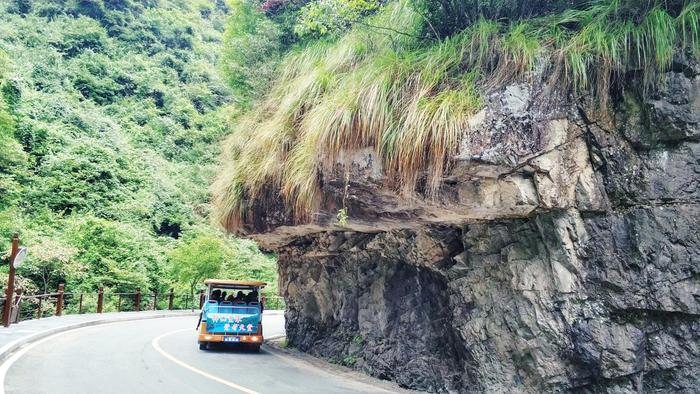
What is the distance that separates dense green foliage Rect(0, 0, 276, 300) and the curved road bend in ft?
26.6

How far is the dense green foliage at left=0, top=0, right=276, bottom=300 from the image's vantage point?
2522 cm

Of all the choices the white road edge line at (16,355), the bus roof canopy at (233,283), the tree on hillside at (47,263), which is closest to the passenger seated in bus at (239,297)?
the bus roof canopy at (233,283)

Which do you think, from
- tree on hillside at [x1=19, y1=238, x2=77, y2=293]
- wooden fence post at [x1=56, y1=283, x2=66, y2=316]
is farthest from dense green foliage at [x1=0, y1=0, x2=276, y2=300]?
wooden fence post at [x1=56, y1=283, x2=66, y2=316]

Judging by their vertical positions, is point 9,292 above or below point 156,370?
above

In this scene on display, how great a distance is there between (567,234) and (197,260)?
22.6m

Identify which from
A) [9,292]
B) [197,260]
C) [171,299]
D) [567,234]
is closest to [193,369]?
[567,234]

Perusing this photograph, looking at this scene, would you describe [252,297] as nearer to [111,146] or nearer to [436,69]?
[436,69]

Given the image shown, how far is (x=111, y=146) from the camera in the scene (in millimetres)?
34125

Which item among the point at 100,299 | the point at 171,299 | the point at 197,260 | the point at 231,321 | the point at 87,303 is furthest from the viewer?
the point at 171,299

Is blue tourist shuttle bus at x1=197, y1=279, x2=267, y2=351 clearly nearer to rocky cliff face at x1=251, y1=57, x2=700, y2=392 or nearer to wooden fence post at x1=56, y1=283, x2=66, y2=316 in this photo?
rocky cliff face at x1=251, y1=57, x2=700, y2=392

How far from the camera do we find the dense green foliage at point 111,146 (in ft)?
82.7

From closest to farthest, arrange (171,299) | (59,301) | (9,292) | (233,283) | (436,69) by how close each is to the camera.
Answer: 1. (436,69)
2. (233,283)
3. (9,292)
4. (59,301)
5. (171,299)

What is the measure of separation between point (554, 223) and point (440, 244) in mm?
2222

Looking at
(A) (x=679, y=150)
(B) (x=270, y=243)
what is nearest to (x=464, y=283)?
(A) (x=679, y=150)
